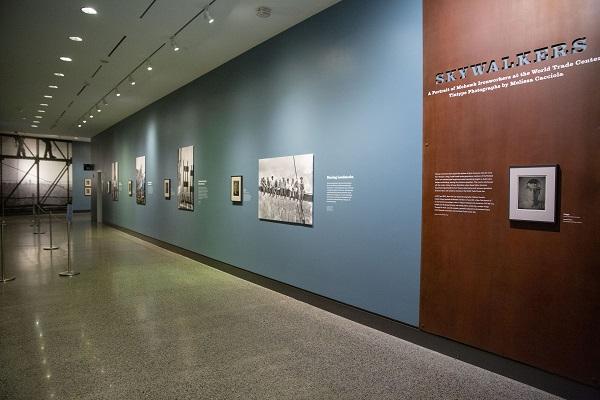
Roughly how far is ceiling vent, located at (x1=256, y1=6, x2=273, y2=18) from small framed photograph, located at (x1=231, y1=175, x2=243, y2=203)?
298 centimetres

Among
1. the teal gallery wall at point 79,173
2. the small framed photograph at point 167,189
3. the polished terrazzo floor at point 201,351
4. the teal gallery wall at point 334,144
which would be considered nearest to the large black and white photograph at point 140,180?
the small framed photograph at point 167,189

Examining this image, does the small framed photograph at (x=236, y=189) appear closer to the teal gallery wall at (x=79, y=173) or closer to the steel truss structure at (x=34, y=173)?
the steel truss structure at (x=34, y=173)

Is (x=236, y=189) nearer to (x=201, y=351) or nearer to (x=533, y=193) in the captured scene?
(x=201, y=351)

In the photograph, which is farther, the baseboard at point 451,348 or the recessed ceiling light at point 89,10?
the recessed ceiling light at point 89,10

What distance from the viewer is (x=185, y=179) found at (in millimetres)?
9727

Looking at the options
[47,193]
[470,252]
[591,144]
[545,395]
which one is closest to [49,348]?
[470,252]

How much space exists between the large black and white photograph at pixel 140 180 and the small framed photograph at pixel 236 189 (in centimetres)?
627

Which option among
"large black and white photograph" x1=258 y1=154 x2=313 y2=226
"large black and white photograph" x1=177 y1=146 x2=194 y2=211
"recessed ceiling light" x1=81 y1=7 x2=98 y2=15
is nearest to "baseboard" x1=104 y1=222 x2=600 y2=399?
"large black and white photograph" x1=258 y1=154 x2=313 y2=226

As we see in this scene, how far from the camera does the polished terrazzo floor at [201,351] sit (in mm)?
3273

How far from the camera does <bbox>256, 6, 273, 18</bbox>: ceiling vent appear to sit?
18.3ft

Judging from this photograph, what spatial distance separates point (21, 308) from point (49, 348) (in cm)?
192

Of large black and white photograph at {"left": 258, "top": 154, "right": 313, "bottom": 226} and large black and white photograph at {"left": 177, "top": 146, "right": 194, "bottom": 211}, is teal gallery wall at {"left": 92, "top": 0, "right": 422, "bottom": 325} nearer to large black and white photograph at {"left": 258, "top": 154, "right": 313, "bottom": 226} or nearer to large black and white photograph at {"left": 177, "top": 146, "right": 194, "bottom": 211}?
large black and white photograph at {"left": 258, "top": 154, "right": 313, "bottom": 226}

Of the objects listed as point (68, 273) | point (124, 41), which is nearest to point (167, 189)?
point (68, 273)

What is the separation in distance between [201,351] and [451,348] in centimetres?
267
